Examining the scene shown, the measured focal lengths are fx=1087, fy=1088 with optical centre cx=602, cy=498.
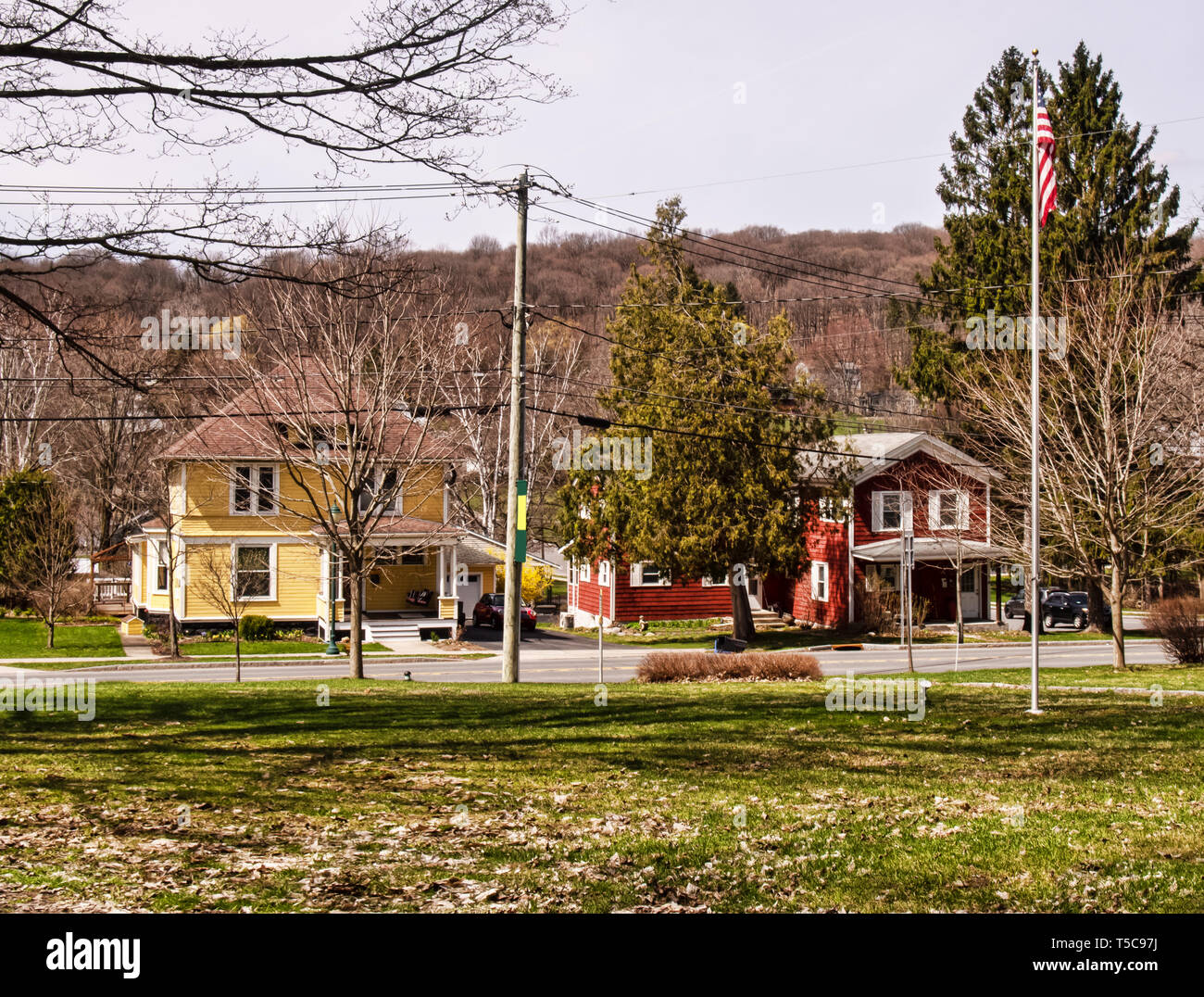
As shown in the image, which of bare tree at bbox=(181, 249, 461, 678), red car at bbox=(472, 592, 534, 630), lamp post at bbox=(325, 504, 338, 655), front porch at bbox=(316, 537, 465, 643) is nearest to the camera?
bare tree at bbox=(181, 249, 461, 678)

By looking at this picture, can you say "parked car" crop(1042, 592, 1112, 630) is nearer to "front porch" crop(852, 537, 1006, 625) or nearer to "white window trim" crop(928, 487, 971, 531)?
"front porch" crop(852, 537, 1006, 625)

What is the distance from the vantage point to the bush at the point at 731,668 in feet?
66.6

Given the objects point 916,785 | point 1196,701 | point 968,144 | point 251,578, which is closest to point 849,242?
point 968,144

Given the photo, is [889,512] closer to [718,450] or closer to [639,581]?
[718,450]

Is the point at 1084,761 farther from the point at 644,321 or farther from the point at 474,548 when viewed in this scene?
the point at 474,548

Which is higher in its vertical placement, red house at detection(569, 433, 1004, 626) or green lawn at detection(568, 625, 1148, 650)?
red house at detection(569, 433, 1004, 626)

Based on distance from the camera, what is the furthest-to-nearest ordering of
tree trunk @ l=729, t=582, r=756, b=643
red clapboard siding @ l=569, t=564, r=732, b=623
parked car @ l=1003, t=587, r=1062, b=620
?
red clapboard siding @ l=569, t=564, r=732, b=623 < parked car @ l=1003, t=587, r=1062, b=620 < tree trunk @ l=729, t=582, r=756, b=643

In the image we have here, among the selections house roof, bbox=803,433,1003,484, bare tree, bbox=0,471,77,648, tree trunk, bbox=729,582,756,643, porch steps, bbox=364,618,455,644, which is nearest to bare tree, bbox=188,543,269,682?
bare tree, bbox=0,471,77,648

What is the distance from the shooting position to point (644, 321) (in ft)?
126

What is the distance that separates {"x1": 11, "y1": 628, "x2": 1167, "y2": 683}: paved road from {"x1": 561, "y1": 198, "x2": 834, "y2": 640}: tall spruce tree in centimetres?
401

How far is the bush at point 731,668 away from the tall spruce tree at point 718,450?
570 inches

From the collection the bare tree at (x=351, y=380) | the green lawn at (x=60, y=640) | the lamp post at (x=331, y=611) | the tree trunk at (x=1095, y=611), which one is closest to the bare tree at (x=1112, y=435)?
the bare tree at (x=351, y=380)

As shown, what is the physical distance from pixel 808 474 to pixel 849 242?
65960 millimetres

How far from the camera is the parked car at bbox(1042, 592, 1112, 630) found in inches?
1635
